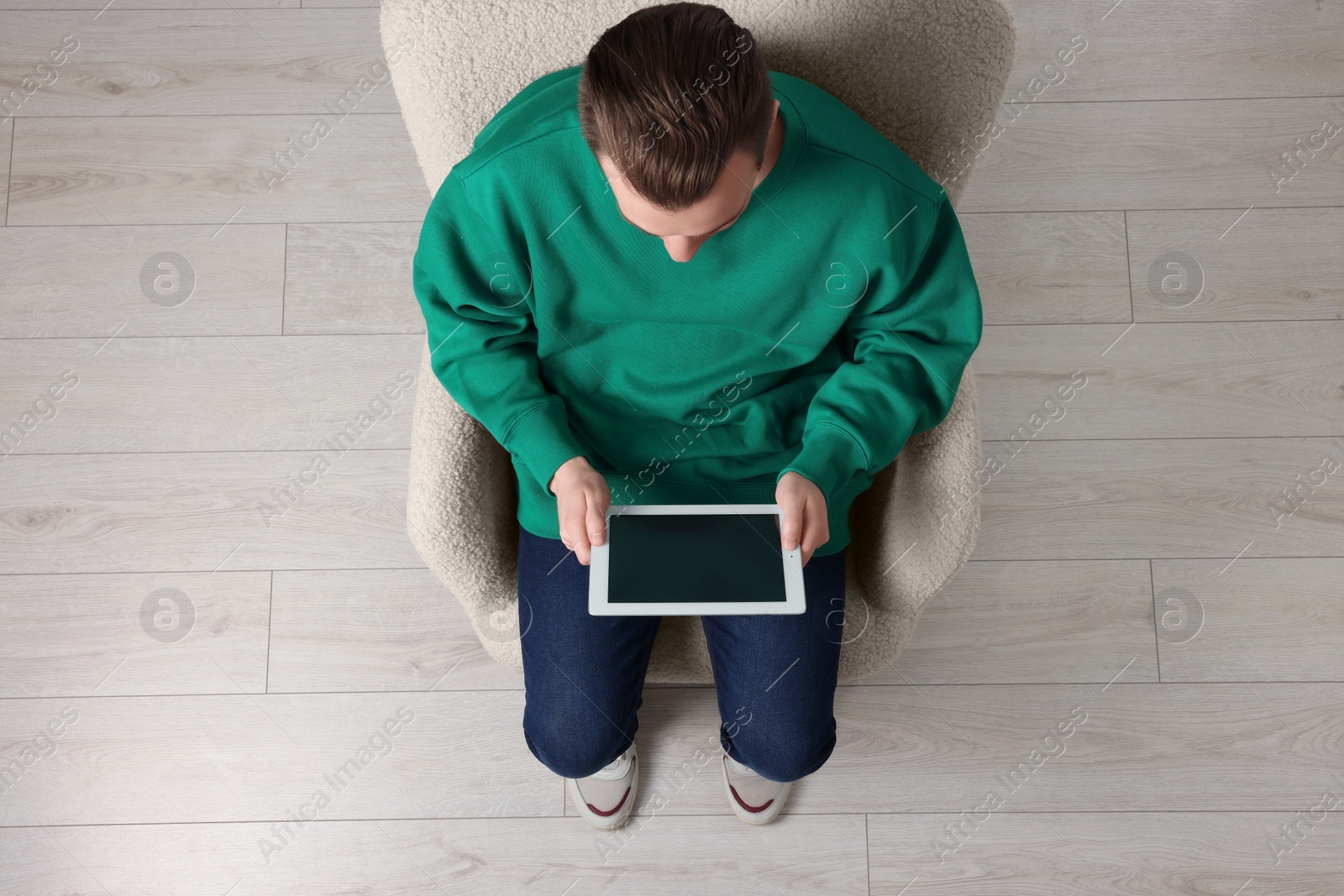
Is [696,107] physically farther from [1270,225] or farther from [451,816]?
[1270,225]

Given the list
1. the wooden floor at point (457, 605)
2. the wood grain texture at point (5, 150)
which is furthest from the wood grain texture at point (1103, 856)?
the wood grain texture at point (5, 150)

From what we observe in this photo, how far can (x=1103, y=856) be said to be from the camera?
123cm

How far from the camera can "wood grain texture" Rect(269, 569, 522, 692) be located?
1275mm

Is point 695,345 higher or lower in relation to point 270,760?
higher

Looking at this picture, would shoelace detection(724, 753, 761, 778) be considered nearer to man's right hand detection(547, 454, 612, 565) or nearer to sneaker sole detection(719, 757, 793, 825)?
sneaker sole detection(719, 757, 793, 825)

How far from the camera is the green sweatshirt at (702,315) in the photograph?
82cm

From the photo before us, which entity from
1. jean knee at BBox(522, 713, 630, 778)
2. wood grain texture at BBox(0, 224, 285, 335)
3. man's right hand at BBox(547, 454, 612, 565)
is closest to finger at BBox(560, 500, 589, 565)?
man's right hand at BBox(547, 454, 612, 565)

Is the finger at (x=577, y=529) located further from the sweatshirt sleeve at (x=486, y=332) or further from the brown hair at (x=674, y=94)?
the brown hair at (x=674, y=94)

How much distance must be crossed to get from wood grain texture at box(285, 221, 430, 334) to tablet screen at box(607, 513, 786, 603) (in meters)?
0.65

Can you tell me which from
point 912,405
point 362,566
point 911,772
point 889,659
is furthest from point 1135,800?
point 362,566

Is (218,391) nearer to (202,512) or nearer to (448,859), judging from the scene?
(202,512)

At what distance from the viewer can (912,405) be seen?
884 mm

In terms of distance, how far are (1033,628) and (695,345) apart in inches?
27.6

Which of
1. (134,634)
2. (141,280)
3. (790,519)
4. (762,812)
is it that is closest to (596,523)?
(790,519)
